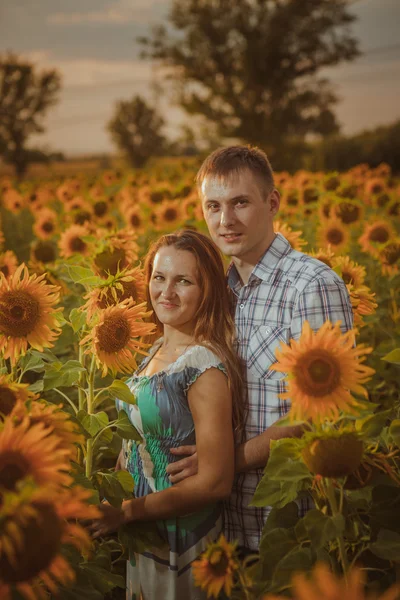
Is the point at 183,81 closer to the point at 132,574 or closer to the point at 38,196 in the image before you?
the point at 38,196

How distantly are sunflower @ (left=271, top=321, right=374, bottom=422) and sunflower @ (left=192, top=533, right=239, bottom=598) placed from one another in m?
0.39

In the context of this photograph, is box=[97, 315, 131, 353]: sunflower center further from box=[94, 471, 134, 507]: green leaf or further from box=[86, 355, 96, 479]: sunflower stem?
box=[94, 471, 134, 507]: green leaf

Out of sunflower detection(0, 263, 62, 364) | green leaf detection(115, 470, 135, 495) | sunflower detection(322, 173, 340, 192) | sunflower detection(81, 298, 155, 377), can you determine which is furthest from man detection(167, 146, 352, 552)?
sunflower detection(322, 173, 340, 192)

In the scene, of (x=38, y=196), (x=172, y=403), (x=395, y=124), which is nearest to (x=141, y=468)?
(x=172, y=403)

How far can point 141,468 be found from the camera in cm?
232

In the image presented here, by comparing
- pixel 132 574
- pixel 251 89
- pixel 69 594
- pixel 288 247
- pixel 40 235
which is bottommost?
pixel 132 574

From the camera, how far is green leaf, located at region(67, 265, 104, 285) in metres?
2.21

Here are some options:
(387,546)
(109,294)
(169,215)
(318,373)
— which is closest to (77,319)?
(109,294)

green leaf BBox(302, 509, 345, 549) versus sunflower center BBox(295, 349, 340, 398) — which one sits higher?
sunflower center BBox(295, 349, 340, 398)

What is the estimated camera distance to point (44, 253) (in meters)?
5.16

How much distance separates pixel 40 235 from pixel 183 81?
53.7 ft

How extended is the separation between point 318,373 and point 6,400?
0.73m

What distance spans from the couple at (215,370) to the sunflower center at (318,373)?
0.65m

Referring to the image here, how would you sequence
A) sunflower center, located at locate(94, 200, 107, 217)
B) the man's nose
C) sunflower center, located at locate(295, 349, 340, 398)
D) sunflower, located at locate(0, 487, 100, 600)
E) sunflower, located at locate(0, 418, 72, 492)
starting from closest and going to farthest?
sunflower, located at locate(0, 487, 100, 600) < sunflower, located at locate(0, 418, 72, 492) < sunflower center, located at locate(295, 349, 340, 398) < the man's nose < sunflower center, located at locate(94, 200, 107, 217)
